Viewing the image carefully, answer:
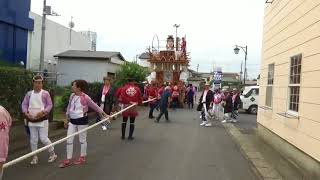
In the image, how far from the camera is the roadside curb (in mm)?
9945

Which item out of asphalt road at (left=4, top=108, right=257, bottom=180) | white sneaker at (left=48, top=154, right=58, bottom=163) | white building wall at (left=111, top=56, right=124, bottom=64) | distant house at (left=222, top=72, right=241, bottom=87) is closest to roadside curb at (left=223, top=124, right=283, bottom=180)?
asphalt road at (left=4, top=108, right=257, bottom=180)

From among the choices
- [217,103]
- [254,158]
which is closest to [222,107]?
[217,103]

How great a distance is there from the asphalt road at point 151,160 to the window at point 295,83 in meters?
1.69

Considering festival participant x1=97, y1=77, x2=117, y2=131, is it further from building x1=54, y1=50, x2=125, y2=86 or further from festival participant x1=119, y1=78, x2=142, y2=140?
building x1=54, y1=50, x2=125, y2=86

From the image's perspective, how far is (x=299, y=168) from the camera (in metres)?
10.1

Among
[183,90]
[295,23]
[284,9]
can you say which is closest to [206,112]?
[284,9]

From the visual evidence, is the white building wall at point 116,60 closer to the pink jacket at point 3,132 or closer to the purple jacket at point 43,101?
the purple jacket at point 43,101

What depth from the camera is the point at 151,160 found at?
438 inches

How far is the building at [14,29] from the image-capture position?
76.1ft

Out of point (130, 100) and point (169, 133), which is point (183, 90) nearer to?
point (169, 133)

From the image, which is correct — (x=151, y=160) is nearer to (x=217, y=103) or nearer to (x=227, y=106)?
(x=217, y=103)

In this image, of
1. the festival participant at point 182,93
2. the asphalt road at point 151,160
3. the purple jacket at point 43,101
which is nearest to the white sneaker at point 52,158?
the asphalt road at point 151,160

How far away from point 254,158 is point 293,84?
1.92 meters

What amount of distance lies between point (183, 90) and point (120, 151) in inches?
935
